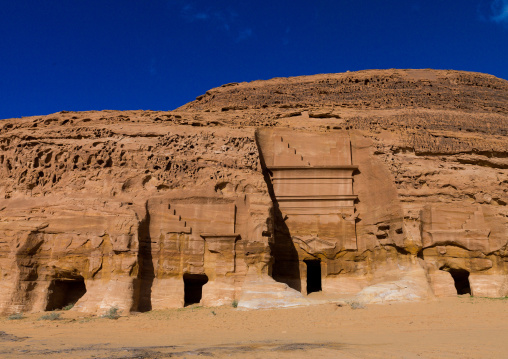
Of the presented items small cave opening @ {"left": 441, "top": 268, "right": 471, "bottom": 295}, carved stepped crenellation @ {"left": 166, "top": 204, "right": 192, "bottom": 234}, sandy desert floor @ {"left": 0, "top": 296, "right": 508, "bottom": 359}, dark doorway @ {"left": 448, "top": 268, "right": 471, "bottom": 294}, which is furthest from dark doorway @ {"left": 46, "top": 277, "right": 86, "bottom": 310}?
dark doorway @ {"left": 448, "top": 268, "right": 471, "bottom": 294}

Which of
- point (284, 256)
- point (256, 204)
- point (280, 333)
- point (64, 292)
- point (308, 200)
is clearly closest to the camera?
point (280, 333)

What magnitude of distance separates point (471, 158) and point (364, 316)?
9795mm

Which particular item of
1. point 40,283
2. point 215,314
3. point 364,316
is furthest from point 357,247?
point 40,283

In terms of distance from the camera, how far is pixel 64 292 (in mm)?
17312

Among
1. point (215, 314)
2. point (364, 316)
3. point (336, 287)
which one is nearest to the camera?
point (364, 316)

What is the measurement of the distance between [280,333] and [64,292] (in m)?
10.0

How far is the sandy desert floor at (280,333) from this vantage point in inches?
310

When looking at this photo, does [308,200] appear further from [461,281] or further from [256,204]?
[461,281]

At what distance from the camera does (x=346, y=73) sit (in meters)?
24.1

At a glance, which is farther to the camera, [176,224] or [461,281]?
[461,281]

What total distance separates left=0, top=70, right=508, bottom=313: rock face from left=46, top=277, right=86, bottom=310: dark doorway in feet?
0.21

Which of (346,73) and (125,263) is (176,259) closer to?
(125,263)

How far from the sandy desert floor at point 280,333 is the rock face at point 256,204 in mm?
1466

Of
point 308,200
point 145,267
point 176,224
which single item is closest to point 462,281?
point 308,200
